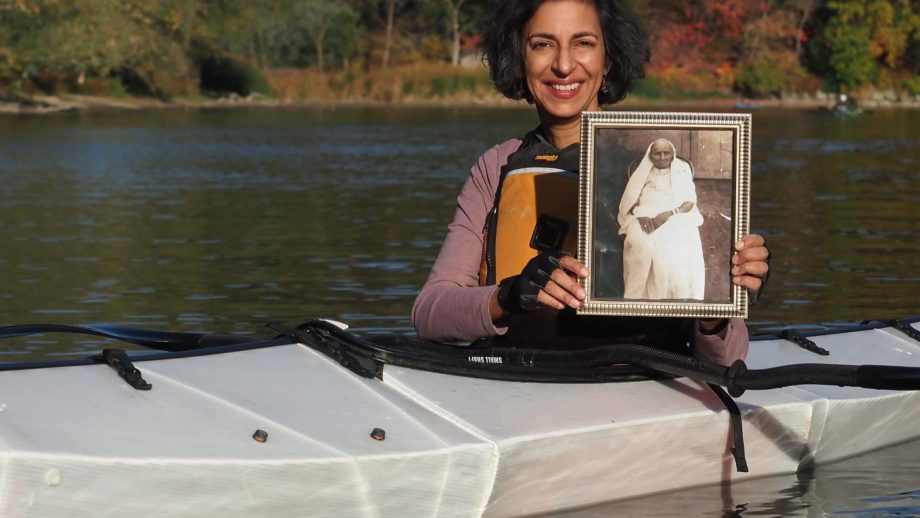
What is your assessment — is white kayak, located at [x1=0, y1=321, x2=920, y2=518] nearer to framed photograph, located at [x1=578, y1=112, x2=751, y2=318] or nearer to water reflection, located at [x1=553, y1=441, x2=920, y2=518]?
water reflection, located at [x1=553, y1=441, x2=920, y2=518]

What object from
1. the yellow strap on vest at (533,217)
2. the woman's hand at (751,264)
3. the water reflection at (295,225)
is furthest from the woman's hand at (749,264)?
the water reflection at (295,225)

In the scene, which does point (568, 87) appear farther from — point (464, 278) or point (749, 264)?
point (749, 264)

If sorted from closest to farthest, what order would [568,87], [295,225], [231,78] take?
Result: 1. [568,87]
2. [295,225]
3. [231,78]

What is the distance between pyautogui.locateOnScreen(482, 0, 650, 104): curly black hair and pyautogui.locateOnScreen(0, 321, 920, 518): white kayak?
2.62 ft

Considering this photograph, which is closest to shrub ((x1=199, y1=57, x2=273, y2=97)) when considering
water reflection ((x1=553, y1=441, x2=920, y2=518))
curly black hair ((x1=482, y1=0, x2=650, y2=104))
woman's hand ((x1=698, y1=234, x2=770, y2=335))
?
water reflection ((x1=553, y1=441, x2=920, y2=518))

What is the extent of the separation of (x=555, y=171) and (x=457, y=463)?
0.81 m

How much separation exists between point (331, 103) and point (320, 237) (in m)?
42.7

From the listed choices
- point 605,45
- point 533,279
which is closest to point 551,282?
point 533,279

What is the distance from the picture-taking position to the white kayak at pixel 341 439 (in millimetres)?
3748

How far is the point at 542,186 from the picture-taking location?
173 inches

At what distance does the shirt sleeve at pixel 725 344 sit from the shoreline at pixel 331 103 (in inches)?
1701

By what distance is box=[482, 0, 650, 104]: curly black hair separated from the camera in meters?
4.40

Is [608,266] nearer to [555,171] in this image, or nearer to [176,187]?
[555,171]

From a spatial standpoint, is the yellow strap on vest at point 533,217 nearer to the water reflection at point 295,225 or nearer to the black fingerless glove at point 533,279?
the black fingerless glove at point 533,279
